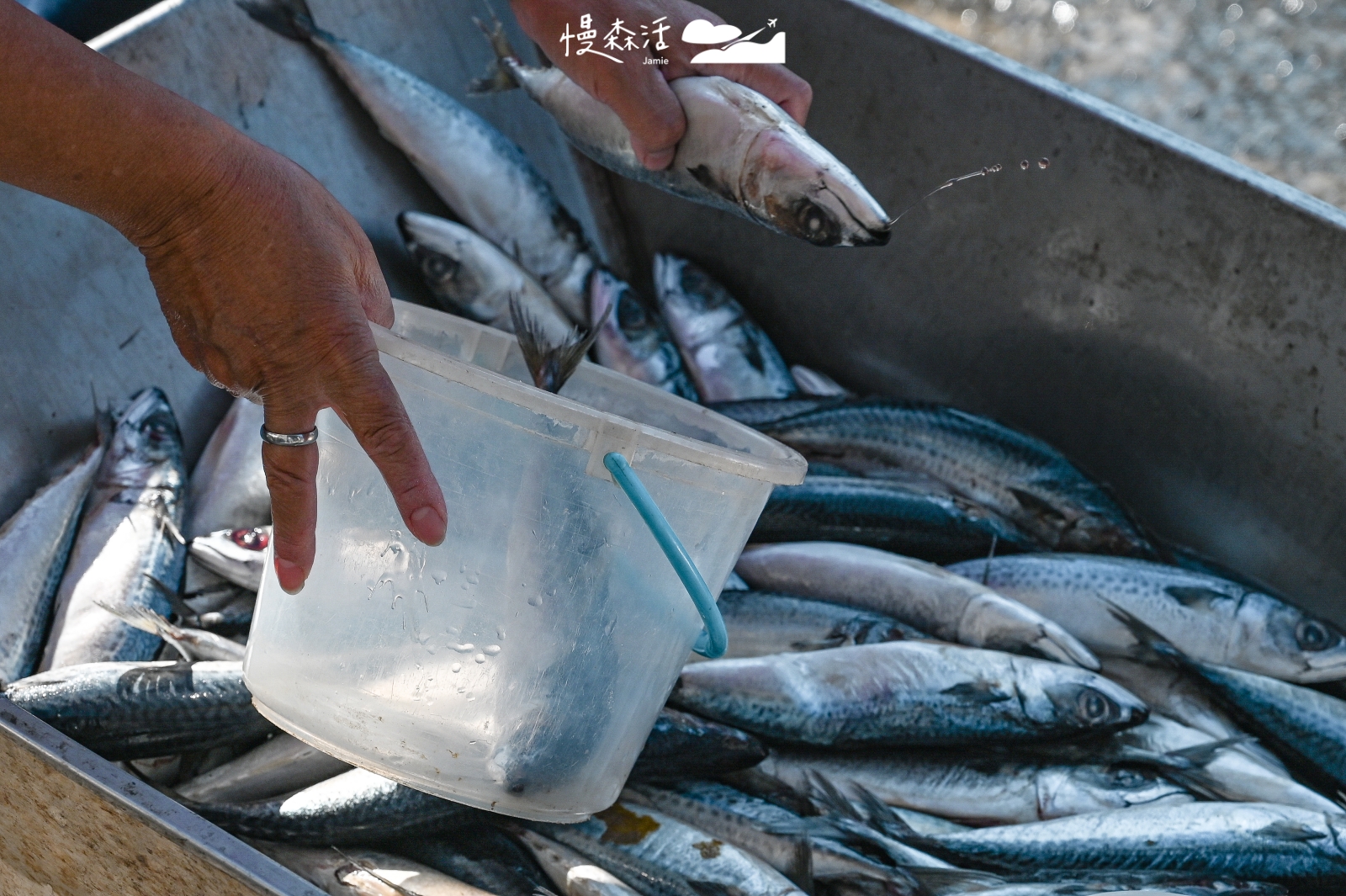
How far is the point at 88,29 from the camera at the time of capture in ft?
9.22

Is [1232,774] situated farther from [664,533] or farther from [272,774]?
[272,774]

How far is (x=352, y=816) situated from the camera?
1673mm

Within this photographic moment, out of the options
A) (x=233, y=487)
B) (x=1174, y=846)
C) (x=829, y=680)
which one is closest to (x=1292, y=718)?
(x=1174, y=846)

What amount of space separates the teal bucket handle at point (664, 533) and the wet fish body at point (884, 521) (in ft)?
3.82

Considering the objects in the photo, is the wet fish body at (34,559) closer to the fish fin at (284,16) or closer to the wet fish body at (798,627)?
the fish fin at (284,16)

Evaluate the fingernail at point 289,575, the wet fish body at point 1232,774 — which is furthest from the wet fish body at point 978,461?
the fingernail at point 289,575

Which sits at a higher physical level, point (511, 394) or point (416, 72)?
point (416, 72)

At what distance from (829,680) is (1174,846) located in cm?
64

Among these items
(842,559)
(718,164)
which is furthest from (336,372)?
(842,559)

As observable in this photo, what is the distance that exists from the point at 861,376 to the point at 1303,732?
1.35m

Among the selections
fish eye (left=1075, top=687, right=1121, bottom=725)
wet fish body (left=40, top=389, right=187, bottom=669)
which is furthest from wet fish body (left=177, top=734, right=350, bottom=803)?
fish eye (left=1075, top=687, right=1121, bottom=725)

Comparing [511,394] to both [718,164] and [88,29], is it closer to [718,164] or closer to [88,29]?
[718,164]

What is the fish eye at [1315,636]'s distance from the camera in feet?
7.00

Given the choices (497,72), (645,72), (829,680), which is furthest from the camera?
(497,72)
